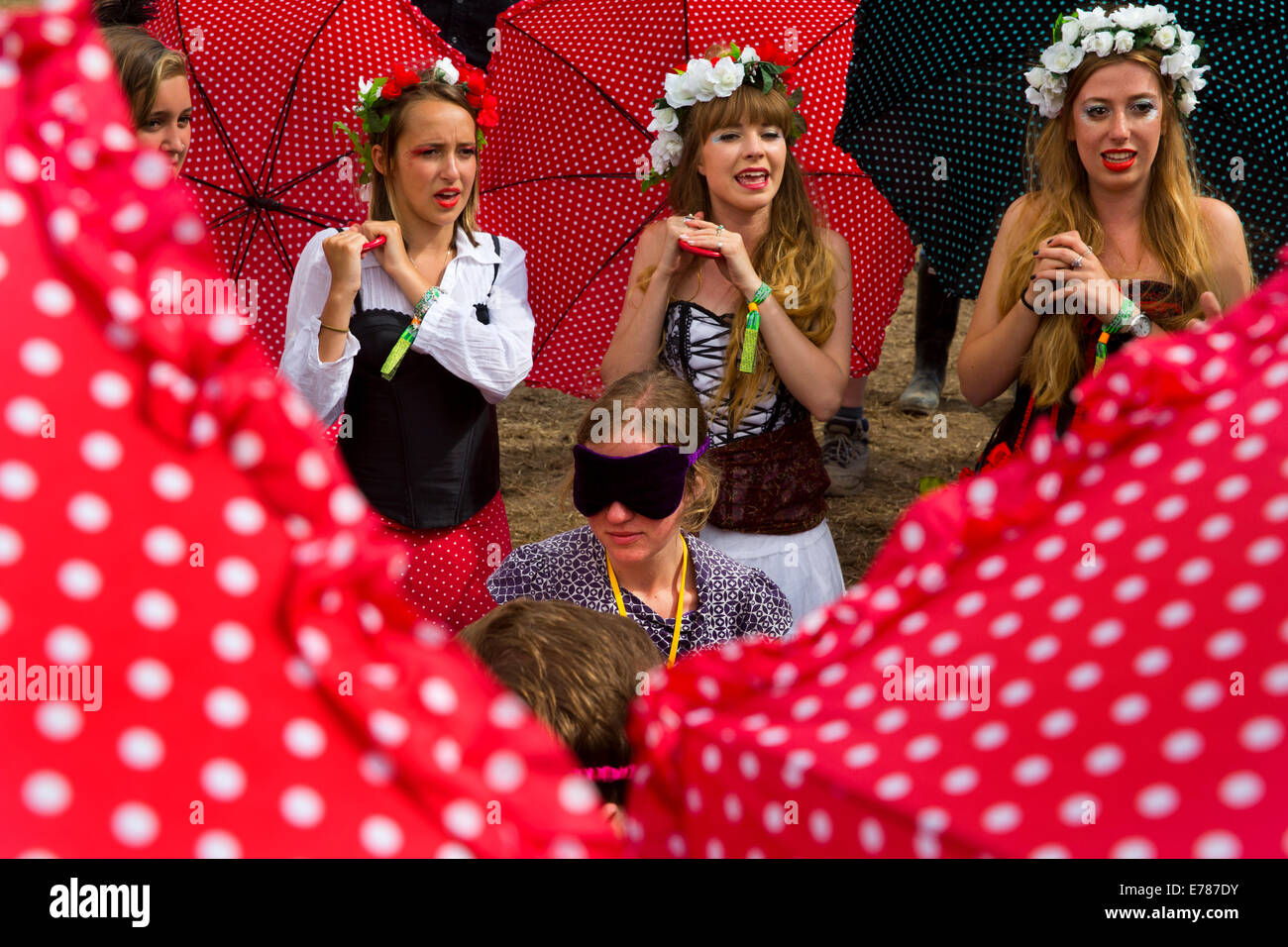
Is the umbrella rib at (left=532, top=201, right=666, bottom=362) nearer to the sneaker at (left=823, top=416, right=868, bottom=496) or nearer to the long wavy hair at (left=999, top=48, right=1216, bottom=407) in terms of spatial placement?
the long wavy hair at (left=999, top=48, right=1216, bottom=407)

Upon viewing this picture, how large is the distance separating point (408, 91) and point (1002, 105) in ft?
4.78

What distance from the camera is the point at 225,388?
1.95ft

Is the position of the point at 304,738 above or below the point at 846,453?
below

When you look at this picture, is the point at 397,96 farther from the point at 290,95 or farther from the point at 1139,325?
the point at 1139,325

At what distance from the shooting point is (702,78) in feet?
10.3

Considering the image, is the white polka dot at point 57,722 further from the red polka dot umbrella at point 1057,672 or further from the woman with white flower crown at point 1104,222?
the woman with white flower crown at point 1104,222

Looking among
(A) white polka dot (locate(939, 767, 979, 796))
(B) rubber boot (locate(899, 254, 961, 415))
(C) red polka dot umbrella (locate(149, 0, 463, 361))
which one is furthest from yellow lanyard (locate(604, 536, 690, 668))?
(B) rubber boot (locate(899, 254, 961, 415))

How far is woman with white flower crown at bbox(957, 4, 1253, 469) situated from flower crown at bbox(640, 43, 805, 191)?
64 cm

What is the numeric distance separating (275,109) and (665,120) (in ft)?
3.45

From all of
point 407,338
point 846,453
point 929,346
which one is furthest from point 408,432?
point 929,346
